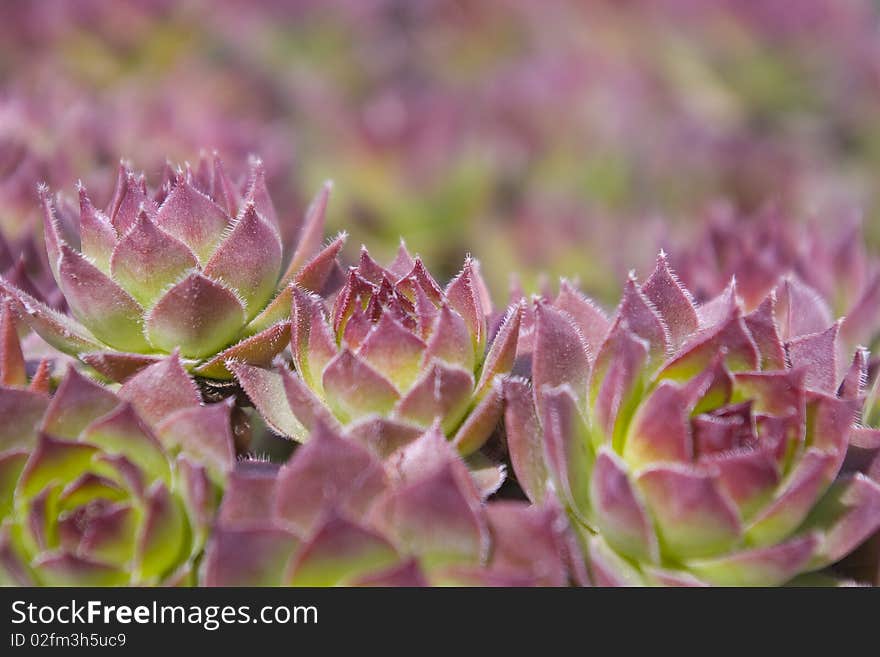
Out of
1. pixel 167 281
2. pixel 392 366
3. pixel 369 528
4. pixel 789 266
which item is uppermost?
pixel 789 266

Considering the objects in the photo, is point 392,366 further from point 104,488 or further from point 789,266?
point 789,266

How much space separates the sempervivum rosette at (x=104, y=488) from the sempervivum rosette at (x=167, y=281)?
0.09 metres

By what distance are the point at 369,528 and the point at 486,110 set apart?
1826 mm

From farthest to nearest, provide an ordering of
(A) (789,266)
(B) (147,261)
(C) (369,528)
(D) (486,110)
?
(D) (486,110) → (A) (789,266) → (B) (147,261) → (C) (369,528)

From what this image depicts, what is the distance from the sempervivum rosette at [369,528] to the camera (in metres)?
0.63

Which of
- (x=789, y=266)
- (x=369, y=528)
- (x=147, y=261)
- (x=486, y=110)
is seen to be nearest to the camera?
(x=369, y=528)

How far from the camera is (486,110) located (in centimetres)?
232

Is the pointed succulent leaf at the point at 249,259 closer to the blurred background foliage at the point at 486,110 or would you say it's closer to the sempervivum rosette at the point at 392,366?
the sempervivum rosette at the point at 392,366

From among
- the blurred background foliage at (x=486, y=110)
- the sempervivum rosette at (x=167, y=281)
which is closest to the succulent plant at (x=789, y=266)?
the blurred background foliage at (x=486, y=110)

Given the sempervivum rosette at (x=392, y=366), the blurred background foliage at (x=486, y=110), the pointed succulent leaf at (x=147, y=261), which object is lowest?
the sempervivum rosette at (x=392, y=366)

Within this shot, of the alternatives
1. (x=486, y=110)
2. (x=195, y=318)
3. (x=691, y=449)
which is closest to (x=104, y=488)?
(x=195, y=318)

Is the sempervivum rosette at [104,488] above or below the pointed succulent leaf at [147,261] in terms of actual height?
below

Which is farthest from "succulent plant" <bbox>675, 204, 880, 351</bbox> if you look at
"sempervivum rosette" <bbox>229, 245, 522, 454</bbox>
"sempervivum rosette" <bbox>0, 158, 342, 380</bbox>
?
"sempervivum rosette" <bbox>0, 158, 342, 380</bbox>
